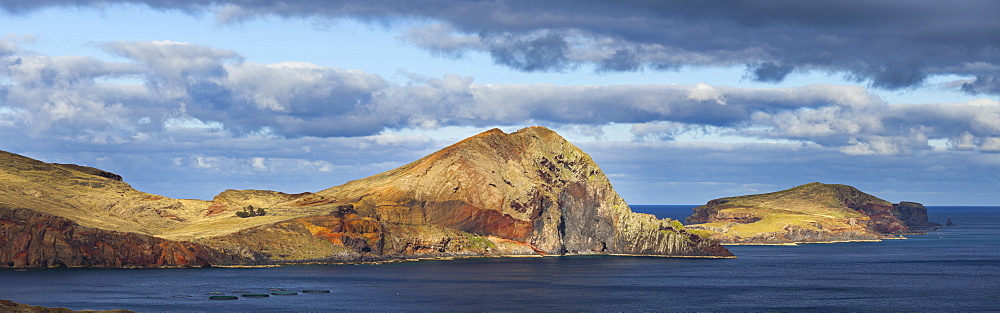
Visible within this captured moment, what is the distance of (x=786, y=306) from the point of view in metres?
192

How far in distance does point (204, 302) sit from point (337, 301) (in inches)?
932

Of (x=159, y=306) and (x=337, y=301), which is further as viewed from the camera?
(x=337, y=301)

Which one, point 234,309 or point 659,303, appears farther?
point 659,303

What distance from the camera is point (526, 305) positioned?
626ft

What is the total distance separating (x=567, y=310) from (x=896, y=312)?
56.5 metres

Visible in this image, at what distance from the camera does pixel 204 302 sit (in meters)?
188

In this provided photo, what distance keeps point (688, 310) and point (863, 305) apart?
34.2 metres

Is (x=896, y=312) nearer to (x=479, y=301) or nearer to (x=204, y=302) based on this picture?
(x=479, y=301)

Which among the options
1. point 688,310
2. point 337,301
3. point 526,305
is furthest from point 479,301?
point 688,310

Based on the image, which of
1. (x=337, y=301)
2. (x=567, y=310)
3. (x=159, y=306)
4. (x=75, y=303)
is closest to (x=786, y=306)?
(x=567, y=310)

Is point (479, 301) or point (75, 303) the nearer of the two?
point (75, 303)

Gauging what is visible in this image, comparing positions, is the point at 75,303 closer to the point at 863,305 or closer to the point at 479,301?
the point at 479,301

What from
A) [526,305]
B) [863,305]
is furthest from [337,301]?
[863,305]

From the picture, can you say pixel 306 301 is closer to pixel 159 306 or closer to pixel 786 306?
pixel 159 306
